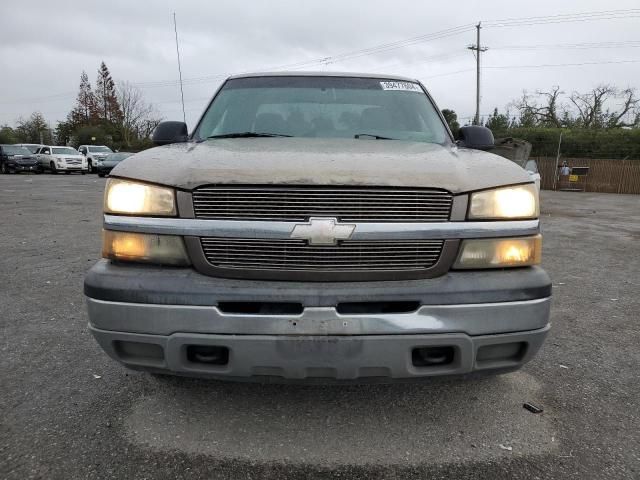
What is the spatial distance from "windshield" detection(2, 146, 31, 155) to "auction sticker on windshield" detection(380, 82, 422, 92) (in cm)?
3219

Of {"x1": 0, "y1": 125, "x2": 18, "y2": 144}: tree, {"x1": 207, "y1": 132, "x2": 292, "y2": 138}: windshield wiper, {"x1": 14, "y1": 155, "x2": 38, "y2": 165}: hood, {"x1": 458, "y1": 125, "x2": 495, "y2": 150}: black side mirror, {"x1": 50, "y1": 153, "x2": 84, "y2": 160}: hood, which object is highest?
{"x1": 0, "y1": 125, "x2": 18, "y2": 144}: tree

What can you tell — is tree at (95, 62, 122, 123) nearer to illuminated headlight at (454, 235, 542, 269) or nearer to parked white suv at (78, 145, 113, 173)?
parked white suv at (78, 145, 113, 173)

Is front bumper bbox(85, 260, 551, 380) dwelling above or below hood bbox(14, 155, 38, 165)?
below

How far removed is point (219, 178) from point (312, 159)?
0.43 metres

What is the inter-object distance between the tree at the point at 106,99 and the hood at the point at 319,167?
7510cm

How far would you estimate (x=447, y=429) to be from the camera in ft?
7.84

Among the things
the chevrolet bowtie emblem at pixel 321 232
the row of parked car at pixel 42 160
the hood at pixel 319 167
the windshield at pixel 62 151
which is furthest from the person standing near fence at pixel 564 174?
the windshield at pixel 62 151

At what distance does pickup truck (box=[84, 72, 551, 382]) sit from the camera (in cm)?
197

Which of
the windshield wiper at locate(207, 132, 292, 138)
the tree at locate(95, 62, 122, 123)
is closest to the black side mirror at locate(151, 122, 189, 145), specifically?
the windshield wiper at locate(207, 132, 292, 138)

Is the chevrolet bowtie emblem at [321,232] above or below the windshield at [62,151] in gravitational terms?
below

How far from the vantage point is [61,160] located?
97.1 ft

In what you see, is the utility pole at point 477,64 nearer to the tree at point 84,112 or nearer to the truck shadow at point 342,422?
the truck shadow at point 342,422

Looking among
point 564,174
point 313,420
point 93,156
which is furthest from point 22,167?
point 313,420

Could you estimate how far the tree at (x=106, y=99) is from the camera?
72125 millimetres
